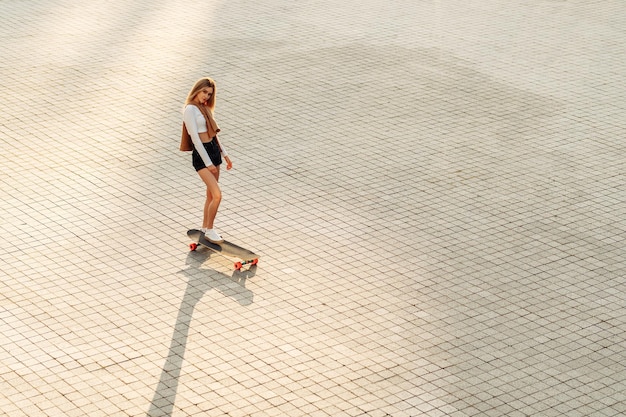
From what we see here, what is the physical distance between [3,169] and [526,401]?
22.6ft

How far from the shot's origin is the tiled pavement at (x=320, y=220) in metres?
8.35

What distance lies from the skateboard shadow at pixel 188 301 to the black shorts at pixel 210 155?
87 centimetres

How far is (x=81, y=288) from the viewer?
31.5ft

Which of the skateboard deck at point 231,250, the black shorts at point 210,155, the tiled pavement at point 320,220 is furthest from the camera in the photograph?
the black shorts at point 210,155

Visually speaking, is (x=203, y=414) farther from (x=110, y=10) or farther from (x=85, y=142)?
(x=110, y=10)

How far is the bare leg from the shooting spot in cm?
1015

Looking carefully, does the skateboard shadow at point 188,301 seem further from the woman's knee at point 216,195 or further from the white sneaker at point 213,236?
the woman's knee at point 216,195

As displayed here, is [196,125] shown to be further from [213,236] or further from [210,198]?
[213,236]

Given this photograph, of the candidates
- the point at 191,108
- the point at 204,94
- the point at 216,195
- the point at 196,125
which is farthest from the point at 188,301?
the point at 204,94

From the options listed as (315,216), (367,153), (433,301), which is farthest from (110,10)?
(433,301)

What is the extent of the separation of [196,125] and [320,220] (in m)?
1.80

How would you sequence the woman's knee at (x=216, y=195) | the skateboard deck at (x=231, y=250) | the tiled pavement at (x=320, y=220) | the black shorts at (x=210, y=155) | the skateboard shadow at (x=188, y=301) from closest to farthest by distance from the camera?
the skateboard shadow at (x=188, y=301) → the tiled pavement at (x=320, y=220) → the skateboard deck at (x=231, y=250) → the woman's knee at (x=216, y=195) → the black shorts at (x=210, y=155)

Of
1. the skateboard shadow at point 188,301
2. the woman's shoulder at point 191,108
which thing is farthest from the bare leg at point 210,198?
the woman's shoulder at point 191,108

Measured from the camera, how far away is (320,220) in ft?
36.1
